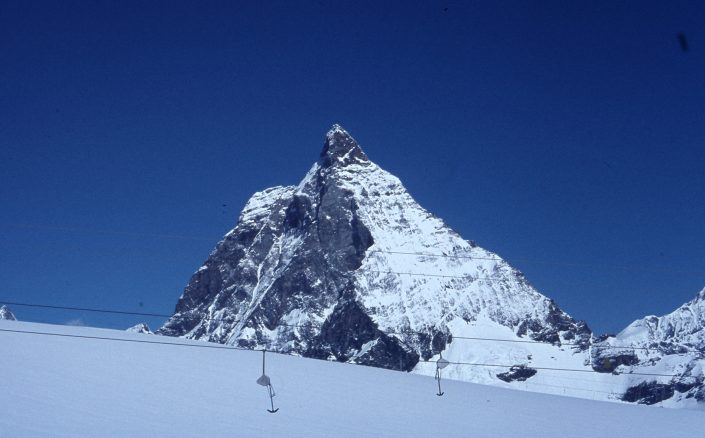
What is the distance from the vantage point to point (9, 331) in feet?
98.7

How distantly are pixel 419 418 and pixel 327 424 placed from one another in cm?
305

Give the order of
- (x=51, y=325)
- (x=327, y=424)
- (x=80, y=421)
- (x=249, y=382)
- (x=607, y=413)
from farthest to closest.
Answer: (x=51, y=325), (x=607, y=413), (x=249, y=382), (x=327, y=424), (x=80, y=421)

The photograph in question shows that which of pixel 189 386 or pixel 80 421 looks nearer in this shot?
pixel 80 421

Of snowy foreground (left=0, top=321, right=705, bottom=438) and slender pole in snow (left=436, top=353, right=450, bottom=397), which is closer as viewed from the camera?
snowy foreground (left=0, top=321, right=705, bottom=438)

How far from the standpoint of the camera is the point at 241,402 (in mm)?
25531

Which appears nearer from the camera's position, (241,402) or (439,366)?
(241,402)

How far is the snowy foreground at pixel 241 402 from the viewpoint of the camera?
2314cm

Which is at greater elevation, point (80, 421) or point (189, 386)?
point (189, 386)

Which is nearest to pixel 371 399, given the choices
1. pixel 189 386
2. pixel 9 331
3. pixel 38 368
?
pixel 189 386

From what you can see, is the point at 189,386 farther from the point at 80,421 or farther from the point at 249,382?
the point at 80,421

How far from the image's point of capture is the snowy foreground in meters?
23.1

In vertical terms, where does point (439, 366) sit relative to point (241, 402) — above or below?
above

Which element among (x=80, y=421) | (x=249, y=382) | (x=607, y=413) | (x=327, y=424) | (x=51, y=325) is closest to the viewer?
(x=80, y=421)

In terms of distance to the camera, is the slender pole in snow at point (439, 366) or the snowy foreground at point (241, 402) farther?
the slender pole in snow at point (439, 366)
